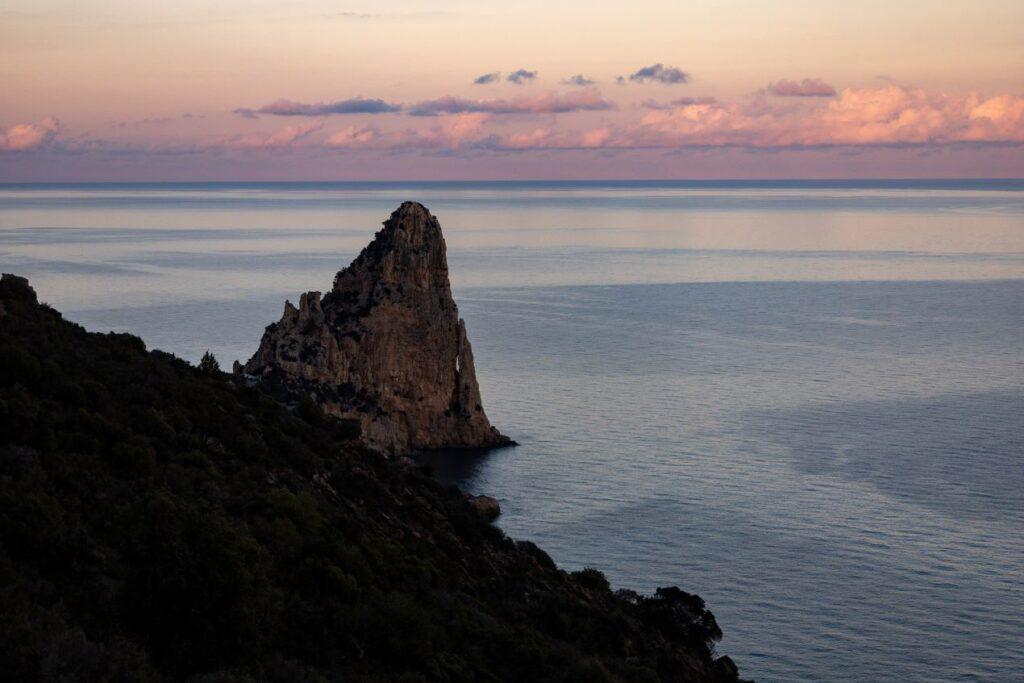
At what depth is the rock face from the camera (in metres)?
74.9

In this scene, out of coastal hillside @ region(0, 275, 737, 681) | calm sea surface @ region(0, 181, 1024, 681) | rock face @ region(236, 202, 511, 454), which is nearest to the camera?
coastal hillside @ region(0, 275, 737, 681)

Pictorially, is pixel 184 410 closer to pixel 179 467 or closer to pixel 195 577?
pixel 179 467

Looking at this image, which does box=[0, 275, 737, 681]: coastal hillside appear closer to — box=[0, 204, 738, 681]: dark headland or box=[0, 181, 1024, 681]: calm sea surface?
box=[0, 204, 738, 681]: dark headland

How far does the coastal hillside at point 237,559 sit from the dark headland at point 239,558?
0.15 ft

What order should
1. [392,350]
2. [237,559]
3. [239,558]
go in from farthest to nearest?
[392,350] → [239,558] → [237,559]

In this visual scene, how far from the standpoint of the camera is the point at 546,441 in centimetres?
7369

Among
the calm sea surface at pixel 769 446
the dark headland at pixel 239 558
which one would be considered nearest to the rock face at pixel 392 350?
the calm sea surface at pixel 769 446

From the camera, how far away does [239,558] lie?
17750 millimetres

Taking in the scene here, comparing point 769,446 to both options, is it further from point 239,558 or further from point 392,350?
point 239,558

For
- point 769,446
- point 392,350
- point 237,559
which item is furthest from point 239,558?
point 392,350

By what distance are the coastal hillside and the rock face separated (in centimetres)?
3648

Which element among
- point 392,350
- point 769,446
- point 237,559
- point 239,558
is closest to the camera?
point 237,559

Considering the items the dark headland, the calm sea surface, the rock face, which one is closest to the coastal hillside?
the dark headland

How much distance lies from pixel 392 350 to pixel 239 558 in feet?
197
